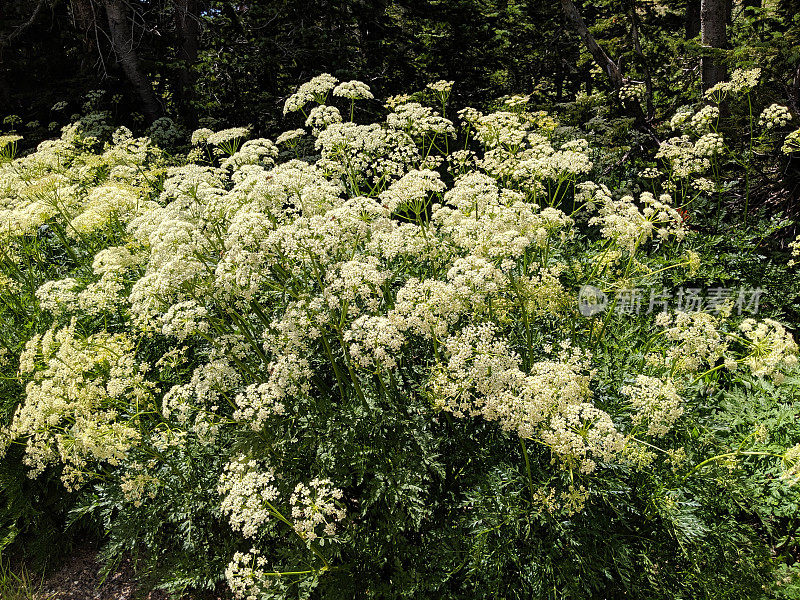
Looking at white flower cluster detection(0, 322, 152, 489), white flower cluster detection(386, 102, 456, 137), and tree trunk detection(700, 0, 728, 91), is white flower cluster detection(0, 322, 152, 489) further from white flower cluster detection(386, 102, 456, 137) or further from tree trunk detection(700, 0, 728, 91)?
tree trunk detection(700, 0, 728, 91)

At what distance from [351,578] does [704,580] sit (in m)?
2.26

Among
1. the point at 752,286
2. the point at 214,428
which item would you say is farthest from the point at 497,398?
the point at 752,286

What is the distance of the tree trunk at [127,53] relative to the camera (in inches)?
Answer: 433

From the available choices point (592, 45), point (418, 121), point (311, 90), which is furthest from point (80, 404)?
point (592, 45)

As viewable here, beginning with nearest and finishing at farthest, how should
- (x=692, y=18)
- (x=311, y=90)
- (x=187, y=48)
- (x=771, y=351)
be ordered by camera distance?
(x=771, y=351)
(x=311, y=90)
(x=187, y=48)
(x=692, y=18)

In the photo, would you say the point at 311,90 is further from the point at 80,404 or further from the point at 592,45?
the point at 592,45

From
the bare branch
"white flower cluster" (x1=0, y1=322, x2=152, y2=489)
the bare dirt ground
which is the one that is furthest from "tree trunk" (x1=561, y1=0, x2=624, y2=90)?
the bare branch

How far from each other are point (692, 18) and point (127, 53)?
41.2 feet

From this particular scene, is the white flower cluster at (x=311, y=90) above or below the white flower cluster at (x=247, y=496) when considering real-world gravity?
above

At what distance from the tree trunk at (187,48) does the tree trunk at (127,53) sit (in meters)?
0.83

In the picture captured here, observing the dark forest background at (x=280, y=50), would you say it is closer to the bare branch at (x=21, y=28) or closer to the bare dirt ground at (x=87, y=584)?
the bare branch at (x=21, y=28)

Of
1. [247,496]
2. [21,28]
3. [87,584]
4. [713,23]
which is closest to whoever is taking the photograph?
[247,496]

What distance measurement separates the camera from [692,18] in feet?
38.4

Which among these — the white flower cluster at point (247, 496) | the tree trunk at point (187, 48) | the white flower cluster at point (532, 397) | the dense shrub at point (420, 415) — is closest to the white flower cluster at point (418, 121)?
the dense shrub at point (420, 415)
